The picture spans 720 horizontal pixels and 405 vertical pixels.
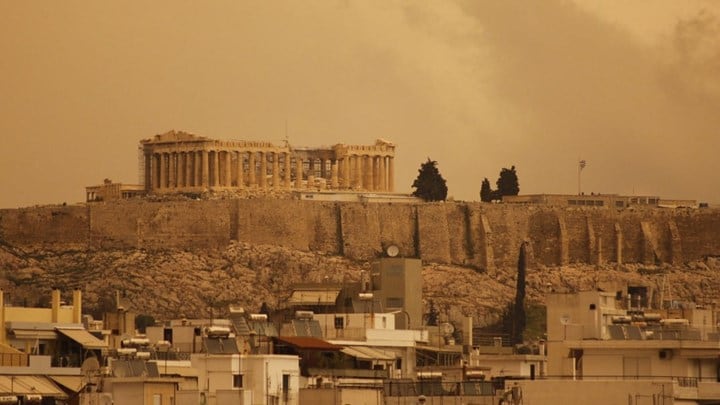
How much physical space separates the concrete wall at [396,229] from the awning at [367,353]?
6965 centimetres

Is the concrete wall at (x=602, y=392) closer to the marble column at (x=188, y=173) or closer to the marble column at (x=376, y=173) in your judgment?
the marble column at (x=188, y=173)

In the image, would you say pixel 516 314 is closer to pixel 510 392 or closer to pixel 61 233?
pixel 61 233

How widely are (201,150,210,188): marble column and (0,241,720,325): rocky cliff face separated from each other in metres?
4.52

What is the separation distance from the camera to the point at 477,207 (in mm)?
127562

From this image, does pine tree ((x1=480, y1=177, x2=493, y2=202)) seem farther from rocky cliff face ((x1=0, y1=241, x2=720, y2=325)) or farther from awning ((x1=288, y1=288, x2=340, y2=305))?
awning ((x1=288, y1=288, x2=340, y2=305))

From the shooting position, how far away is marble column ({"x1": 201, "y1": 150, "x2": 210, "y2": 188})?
125000 mm

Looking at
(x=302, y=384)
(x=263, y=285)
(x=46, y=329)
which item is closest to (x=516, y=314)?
(x=263, y=285)

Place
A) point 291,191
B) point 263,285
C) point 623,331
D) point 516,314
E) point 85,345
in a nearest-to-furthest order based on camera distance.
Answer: point 623,331
point 85,345
point 516,314
point 263,285
point 291,191

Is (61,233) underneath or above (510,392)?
above

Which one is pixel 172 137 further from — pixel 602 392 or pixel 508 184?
pixel 602 392

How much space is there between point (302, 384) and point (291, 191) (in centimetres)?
8111

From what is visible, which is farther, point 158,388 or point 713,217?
point 713,217

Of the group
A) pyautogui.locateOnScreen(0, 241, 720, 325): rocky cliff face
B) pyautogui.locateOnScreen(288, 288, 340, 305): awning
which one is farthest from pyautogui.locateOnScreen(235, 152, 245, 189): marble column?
pyautogui.locateOnScreen(288, 288, 340, 305): awning

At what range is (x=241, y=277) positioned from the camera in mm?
118812
